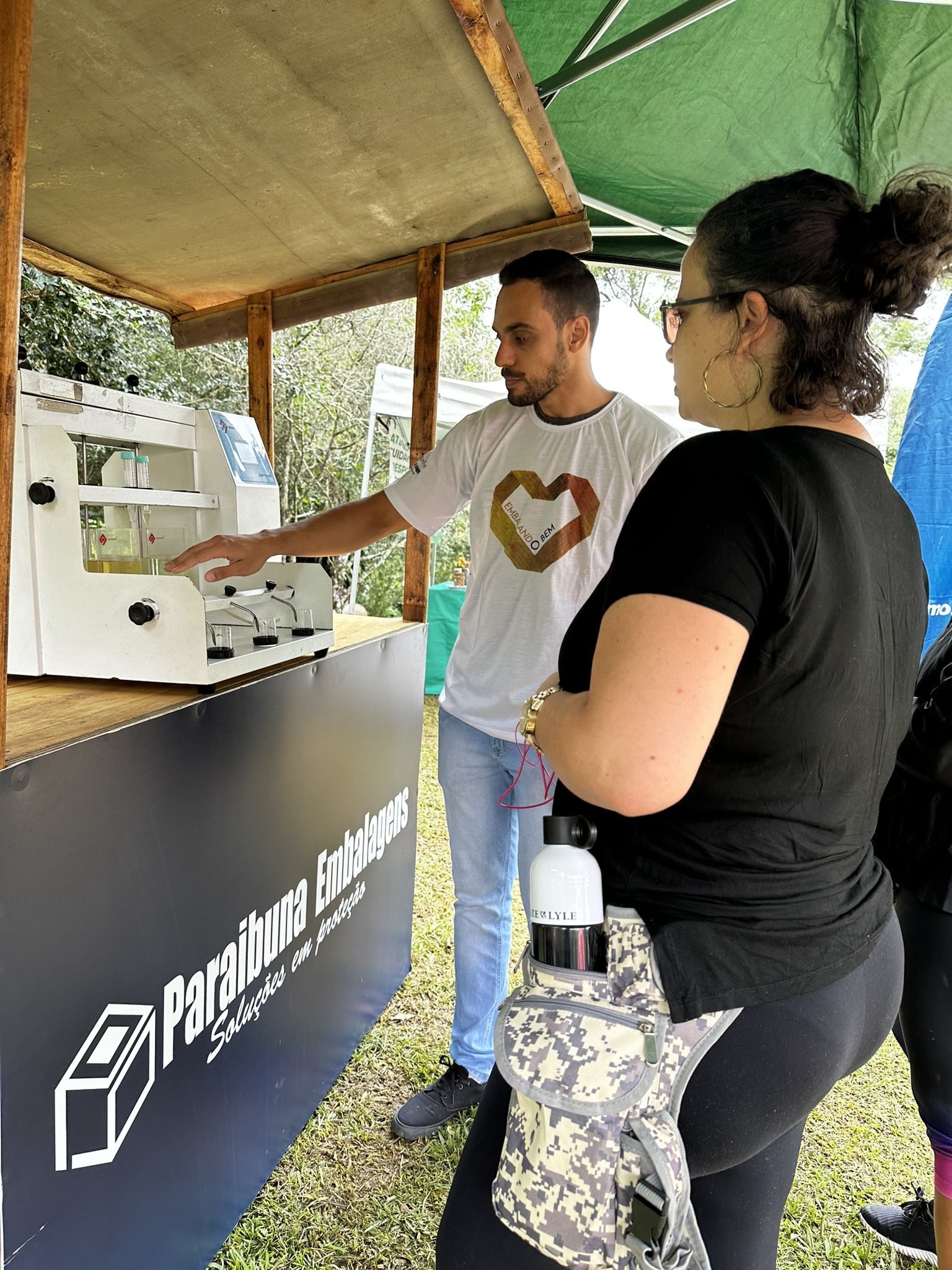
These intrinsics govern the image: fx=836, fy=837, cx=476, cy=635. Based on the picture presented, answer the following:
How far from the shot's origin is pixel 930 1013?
1.32 metres

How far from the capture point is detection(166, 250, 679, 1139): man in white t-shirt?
5.93 feet

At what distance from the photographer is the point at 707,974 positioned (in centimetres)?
76

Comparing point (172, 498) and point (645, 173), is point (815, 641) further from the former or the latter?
point (645, 173)

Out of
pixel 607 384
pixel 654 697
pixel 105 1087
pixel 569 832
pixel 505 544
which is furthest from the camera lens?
pixel 607 384

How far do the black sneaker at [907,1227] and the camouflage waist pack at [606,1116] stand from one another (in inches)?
56.4

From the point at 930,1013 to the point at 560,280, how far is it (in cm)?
160

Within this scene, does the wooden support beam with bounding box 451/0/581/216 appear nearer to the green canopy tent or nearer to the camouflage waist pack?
the green canopy tent

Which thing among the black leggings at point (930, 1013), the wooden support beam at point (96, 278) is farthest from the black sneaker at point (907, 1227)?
the wooden support beam at point (96, 278)

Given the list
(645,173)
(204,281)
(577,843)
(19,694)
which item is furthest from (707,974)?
(645,173)

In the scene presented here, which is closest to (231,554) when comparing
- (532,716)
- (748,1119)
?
(532,716)

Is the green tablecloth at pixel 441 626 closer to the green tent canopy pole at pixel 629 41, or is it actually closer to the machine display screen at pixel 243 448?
the green tent canopy pole at pixel 629 41

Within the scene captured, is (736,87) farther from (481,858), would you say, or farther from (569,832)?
(569,832)

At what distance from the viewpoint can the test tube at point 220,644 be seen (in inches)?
58.9

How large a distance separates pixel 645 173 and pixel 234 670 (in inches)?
110
